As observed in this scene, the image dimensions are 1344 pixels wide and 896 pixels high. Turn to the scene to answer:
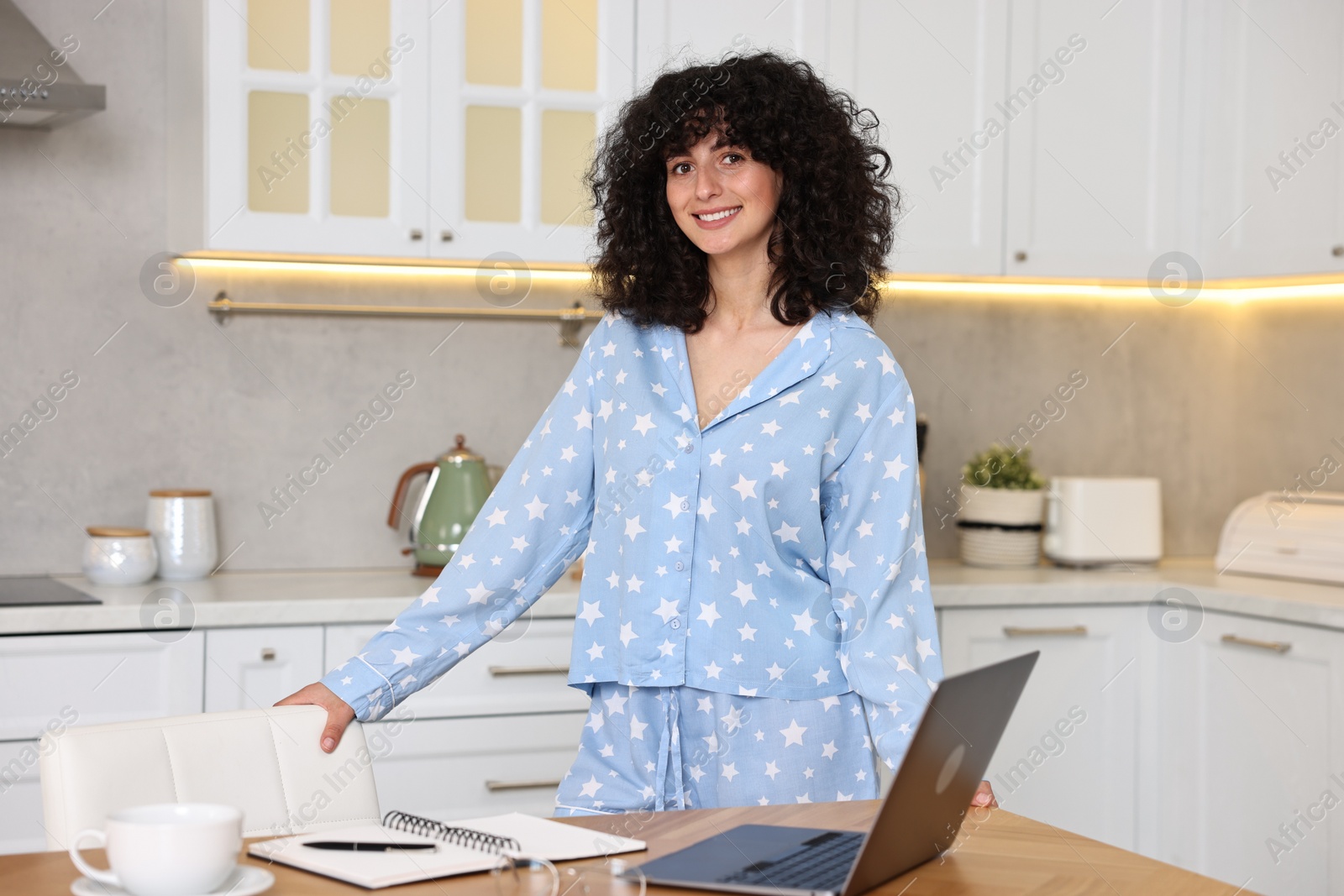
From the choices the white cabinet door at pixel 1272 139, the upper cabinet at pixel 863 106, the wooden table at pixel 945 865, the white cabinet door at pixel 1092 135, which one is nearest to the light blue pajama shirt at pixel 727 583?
the wooden table at pixel 945 865

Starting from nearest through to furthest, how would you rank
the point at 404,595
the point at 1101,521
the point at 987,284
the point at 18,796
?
the point at 18,796 < the point at 404,595 < the point at 1101,521 < the point at 987,284

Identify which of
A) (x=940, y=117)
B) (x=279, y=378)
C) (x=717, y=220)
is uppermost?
(x=940, y=117)

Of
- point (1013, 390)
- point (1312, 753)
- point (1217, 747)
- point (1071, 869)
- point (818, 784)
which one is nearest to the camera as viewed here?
point (1071, 869)

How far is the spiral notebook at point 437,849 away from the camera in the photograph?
37.5 inches

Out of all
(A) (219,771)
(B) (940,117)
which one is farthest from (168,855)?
(B) (940,117)

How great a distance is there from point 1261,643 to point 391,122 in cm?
201

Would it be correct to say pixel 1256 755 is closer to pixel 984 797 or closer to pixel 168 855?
pixel 984 797

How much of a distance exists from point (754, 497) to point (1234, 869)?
179 cm

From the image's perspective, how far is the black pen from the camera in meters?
1.00

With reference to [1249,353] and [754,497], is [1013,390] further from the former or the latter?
[754,497]

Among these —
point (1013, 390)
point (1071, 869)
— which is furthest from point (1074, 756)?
point (1071, 869)

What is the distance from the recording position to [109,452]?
107 inches

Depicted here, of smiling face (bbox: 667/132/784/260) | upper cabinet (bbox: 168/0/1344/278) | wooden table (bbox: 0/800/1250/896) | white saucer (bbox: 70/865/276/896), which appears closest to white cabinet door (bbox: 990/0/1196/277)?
upper cabinet (bbox: 168/0/1344/278)

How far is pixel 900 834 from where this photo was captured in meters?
0.95
